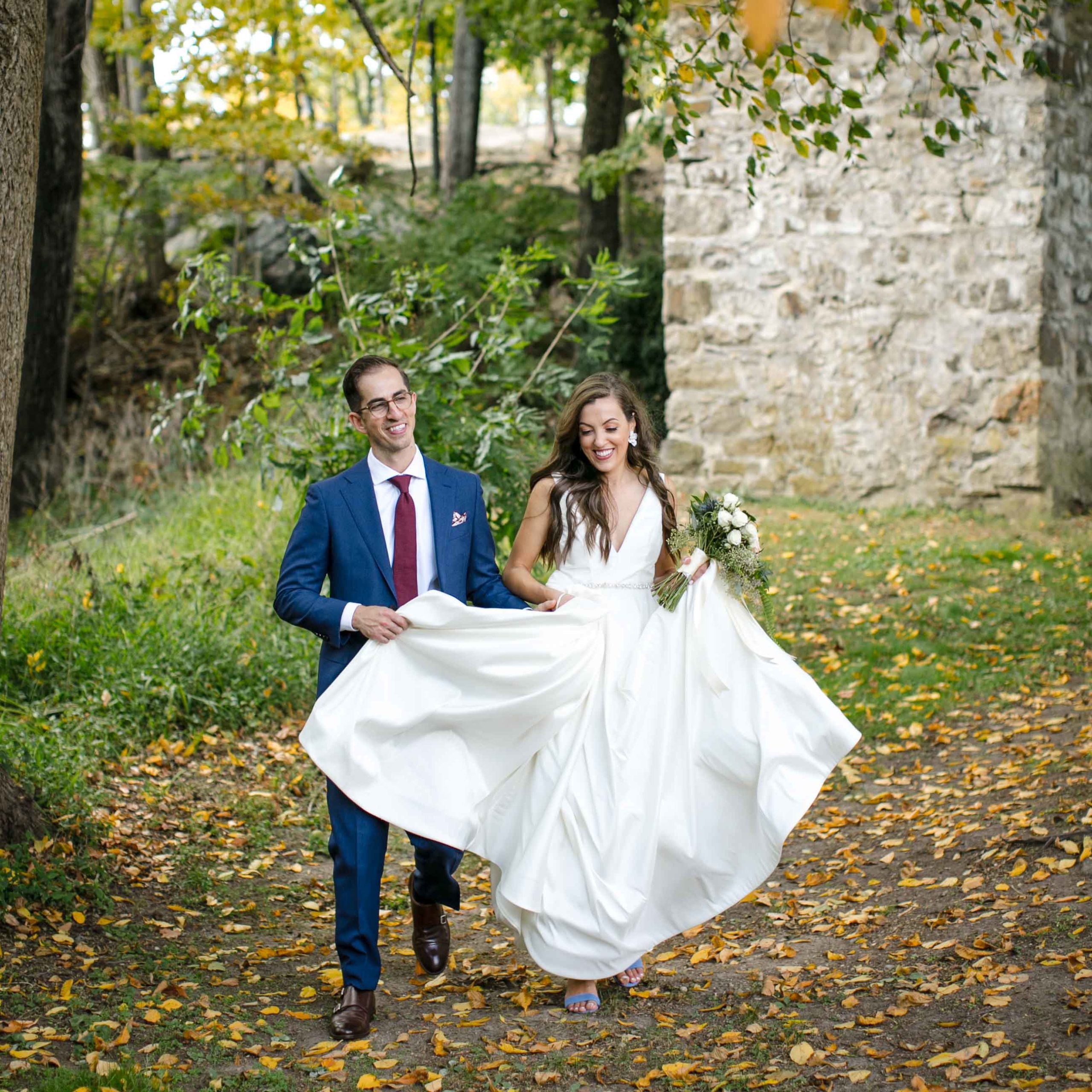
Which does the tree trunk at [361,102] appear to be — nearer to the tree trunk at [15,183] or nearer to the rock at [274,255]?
the rock at [274,255]

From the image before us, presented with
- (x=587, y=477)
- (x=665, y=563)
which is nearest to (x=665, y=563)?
→ (x=665, y=563)

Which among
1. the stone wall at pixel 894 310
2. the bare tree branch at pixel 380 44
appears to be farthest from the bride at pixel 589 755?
the stone wall at pixel 894 310

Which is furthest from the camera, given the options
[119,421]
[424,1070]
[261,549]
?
[119,421]

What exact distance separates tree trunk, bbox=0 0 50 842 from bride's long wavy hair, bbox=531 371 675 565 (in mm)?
1880

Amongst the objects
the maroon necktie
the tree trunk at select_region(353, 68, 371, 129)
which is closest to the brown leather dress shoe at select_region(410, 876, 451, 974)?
the maroon necktie

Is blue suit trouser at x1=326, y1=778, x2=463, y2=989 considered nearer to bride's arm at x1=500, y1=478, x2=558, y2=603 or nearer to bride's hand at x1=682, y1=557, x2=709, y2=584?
bride's arm at x1=500, y1=478, x2=558, y2=603

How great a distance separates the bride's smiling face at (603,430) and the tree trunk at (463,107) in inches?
555

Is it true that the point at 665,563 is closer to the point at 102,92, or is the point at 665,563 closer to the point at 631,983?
the point at 631,983

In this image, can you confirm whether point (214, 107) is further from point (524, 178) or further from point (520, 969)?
point (520, 969)

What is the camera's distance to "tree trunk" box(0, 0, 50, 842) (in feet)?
13.4

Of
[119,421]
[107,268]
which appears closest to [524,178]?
[107,268]

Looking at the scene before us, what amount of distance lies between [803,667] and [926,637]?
88 cm

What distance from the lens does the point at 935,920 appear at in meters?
4.45

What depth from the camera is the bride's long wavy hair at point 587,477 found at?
166 inches
